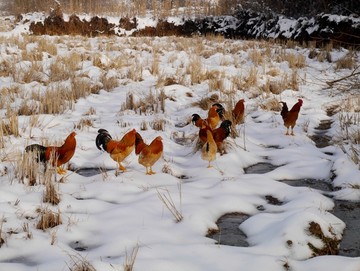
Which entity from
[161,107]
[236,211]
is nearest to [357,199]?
[236,211]

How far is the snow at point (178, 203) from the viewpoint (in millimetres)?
2293

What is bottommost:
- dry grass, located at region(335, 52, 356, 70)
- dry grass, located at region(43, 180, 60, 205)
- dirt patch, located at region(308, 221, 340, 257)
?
dry grass, located at region(43, 180, 60, 205)

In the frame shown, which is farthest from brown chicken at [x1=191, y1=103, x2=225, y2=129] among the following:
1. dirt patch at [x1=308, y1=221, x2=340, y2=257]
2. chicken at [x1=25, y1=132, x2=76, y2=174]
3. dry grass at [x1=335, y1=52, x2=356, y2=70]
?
dry grass at [x1=335, y1=52, x2=356, y2=70]

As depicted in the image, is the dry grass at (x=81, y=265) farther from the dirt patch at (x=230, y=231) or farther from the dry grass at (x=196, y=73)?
the dry grass at (x=196, y=73)

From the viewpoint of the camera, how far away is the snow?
2293mm

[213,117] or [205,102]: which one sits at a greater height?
[213,117]

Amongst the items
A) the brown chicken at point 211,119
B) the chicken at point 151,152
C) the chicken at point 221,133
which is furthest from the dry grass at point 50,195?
the brown chicken at point 211,119

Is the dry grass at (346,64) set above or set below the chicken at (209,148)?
above

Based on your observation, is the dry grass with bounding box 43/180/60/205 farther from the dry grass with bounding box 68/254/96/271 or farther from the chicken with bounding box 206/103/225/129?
the chicken with bounding box 206/103/225/129

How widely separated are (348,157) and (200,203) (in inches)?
75.5

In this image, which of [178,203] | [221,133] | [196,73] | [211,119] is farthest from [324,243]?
[196,73]

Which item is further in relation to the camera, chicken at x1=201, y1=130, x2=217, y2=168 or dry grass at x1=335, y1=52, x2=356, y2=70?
dry grass at x1=335, y1=52, x2=356, y2=70

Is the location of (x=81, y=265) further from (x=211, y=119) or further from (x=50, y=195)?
(x=211, y=119)

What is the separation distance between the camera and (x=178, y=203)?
3115 millimetres
